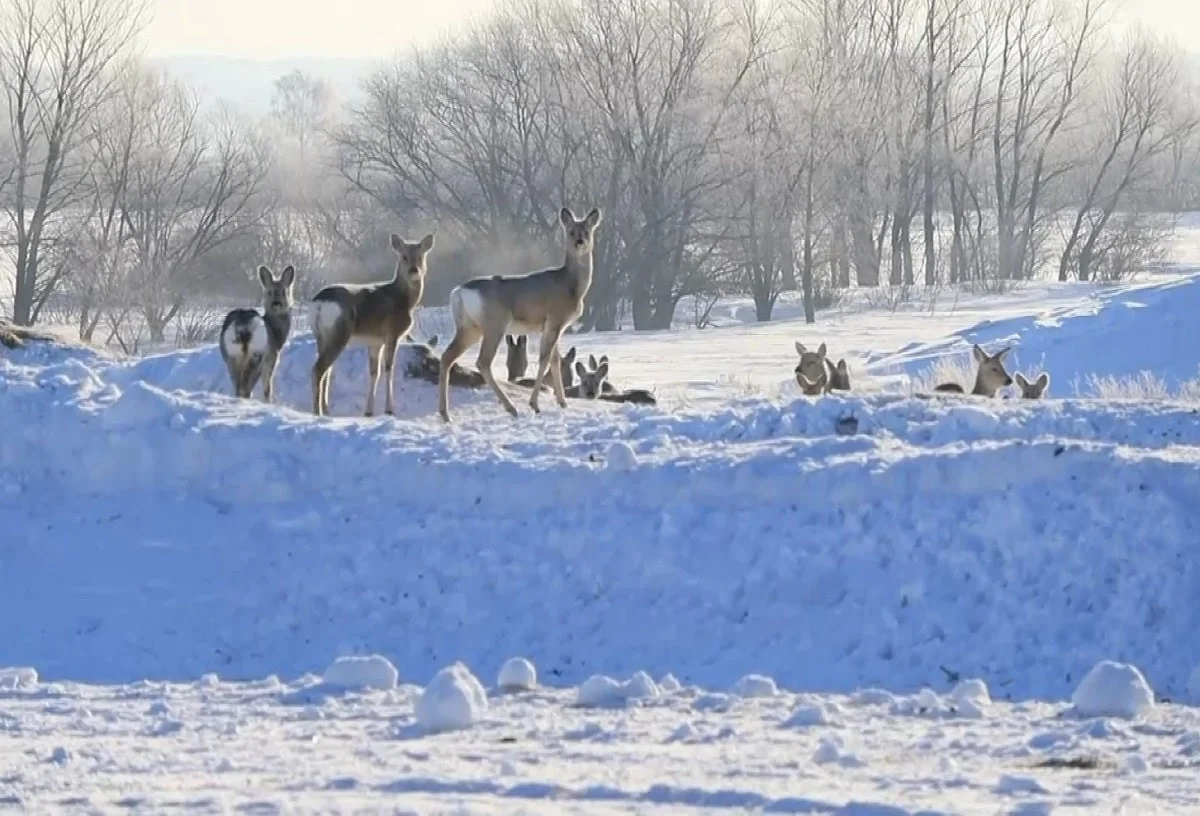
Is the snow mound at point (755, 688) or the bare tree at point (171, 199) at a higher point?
the bare tree at point (171, 199)

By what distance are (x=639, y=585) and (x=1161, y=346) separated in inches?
971

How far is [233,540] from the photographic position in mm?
A: 13352

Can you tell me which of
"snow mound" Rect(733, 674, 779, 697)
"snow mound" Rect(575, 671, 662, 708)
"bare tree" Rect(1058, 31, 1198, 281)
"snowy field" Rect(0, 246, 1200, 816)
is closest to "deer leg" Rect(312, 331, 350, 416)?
"snowy field" Rect(0, 246, 1200, 816)

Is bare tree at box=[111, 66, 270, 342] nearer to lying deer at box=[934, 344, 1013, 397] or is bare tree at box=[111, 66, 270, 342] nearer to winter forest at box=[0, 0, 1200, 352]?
winter forest at box=[0, 0, 1200, 352]

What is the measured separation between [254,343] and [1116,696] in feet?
37.5

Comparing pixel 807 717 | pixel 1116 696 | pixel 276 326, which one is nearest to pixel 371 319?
pixel 276 326

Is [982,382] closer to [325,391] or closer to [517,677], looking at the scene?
[325,391]

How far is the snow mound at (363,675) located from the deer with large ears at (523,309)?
7916 millimetres

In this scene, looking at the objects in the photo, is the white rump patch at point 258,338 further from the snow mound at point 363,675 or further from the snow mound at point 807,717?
the snow mound at point 807,717

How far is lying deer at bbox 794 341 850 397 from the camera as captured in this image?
2236 cm

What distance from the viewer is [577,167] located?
66.6 m

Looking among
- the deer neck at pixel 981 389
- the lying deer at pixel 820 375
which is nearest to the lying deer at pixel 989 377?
the deer neck at pixel 981 389

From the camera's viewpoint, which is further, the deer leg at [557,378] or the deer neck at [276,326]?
the deer neck at [276,326]

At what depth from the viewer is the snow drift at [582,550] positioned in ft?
39.8
